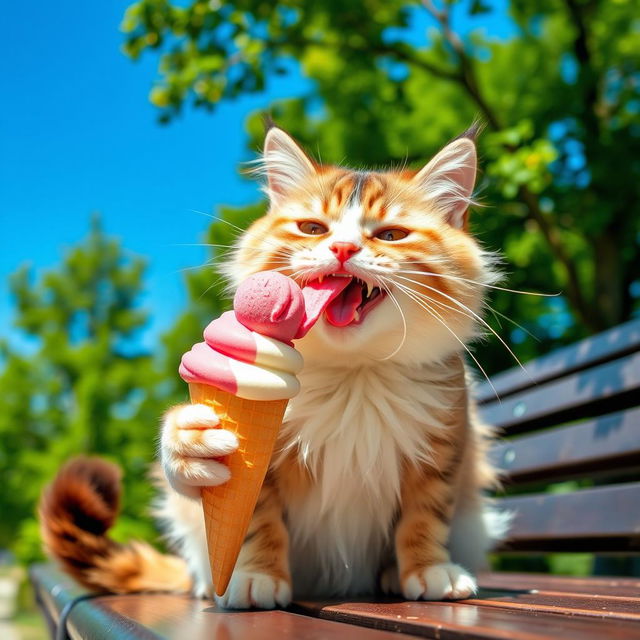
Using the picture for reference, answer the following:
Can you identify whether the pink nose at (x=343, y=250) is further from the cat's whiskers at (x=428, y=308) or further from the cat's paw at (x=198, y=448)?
the cat's paw at (x=198, y=448)

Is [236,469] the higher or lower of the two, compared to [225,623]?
higher

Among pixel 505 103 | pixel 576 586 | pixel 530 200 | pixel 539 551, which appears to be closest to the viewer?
pixel 576 586

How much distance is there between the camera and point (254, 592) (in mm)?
1172

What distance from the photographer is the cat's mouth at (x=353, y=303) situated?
4.23 ft

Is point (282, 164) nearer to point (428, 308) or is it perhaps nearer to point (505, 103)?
point (428, 308)

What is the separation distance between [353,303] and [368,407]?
0.21m

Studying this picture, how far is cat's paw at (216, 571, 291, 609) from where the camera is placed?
1167mm

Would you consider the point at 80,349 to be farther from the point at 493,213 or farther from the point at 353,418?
the point at 353,418

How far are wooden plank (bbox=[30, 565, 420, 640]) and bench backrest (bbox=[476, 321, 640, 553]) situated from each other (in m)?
1.14

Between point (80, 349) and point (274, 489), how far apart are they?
956cm

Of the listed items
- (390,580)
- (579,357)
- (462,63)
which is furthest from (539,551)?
(462,63)

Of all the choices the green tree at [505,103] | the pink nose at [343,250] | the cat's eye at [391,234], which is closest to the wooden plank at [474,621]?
the pink nose at [343,250]

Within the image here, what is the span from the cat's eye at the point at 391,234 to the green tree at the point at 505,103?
83.4 inches

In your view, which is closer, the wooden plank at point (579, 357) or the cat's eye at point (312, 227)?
the cat's eye at point (312, 227)
